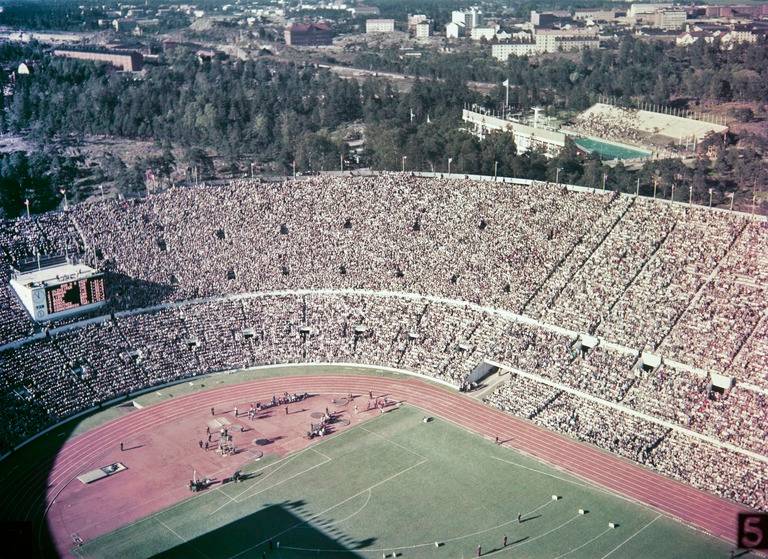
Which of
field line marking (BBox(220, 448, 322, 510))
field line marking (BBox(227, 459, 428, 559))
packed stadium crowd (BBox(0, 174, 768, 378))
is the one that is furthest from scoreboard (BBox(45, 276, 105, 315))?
field line marking (BBox(227, 459, 428, 559))

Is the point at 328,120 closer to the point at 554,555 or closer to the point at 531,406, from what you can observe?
the point at 531,406

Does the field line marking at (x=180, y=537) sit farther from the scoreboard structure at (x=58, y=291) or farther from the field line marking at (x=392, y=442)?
the scoreboard structure at (x=58, y=291)

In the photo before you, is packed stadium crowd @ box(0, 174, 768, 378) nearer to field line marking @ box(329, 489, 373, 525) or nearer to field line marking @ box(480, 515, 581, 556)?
field line marking @ box(480, 515, 581, 556)

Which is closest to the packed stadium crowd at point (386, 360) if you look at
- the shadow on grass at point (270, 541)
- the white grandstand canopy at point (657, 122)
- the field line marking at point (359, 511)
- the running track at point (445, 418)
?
the running track at point (445, 418)

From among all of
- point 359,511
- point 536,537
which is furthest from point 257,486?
point 536,537

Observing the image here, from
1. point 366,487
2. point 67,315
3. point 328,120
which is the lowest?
point 366,487

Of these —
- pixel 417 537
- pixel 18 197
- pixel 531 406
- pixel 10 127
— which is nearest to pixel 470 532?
pixel 417 537
